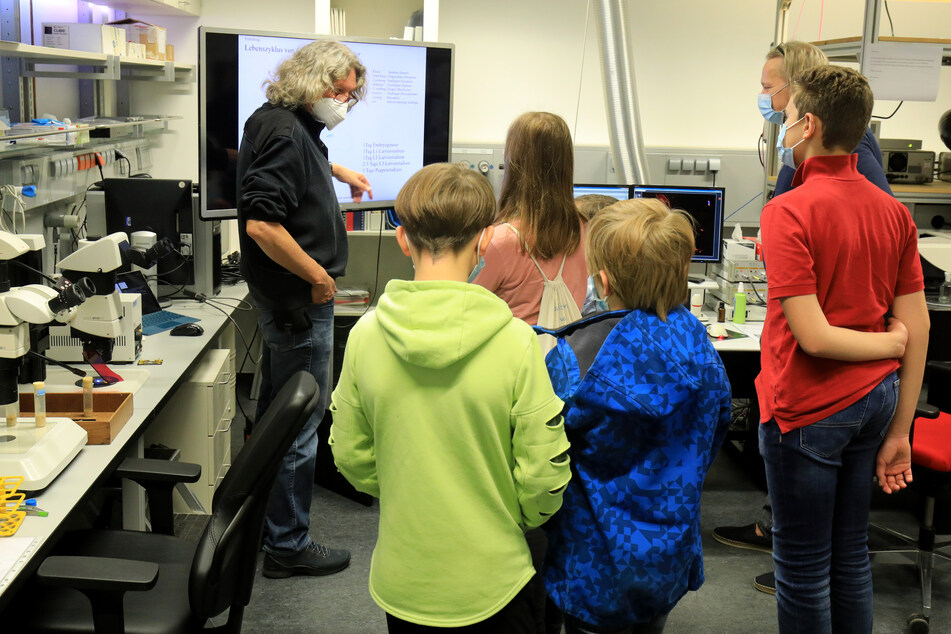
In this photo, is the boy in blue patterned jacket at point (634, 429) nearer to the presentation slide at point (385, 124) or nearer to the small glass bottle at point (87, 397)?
the small glass bottle at point (87, 397)

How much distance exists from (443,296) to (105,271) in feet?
3.59

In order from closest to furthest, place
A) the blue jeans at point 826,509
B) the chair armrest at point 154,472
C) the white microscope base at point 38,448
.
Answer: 1. the white microscope base at point 38,448
2. the blue jeans at point 826,509
3. the chair armrest at point 154,472

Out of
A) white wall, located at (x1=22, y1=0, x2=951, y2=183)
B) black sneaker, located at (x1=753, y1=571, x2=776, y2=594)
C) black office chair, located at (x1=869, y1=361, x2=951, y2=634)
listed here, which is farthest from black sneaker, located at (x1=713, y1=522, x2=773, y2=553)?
white wall, located at (x1=22, y1=0, x2=951, y2=183)

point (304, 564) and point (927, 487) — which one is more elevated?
point (927, 487)

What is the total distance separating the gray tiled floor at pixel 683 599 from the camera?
2416 mm

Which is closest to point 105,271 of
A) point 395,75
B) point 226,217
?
point 226,217

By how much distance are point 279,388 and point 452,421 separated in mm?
1274

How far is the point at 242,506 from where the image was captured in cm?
160

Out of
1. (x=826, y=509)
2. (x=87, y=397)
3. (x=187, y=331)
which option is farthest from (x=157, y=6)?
(x=826, y=509)

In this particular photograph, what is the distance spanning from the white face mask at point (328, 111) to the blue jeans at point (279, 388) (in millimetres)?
512

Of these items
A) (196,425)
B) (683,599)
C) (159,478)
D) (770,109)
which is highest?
(770,109)

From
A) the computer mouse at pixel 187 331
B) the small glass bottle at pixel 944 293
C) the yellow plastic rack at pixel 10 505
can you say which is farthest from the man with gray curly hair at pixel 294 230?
the small glass bottle at pixel 944 293

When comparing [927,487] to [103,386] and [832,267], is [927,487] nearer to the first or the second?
[832,267]

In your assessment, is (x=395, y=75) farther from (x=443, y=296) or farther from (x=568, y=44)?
Answer: (x=443, y=296)
